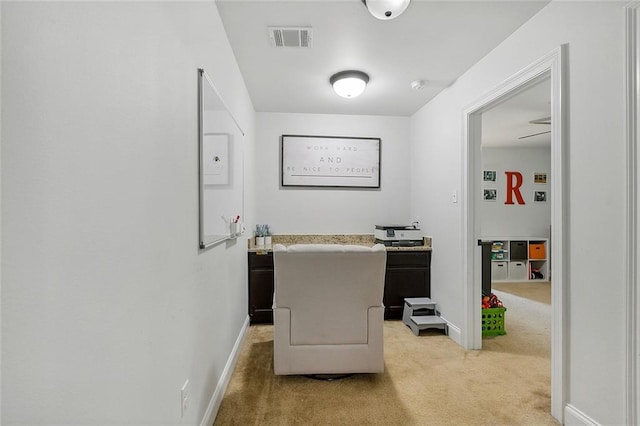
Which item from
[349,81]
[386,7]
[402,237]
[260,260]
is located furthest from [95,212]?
[402,237]

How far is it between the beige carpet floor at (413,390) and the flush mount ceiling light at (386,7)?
233 cm

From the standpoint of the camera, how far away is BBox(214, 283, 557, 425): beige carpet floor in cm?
183

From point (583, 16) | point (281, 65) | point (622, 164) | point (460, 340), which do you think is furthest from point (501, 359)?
point (281, 65)

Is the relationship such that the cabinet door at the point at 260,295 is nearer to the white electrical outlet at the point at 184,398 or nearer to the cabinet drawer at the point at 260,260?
the cabinet drawer at the point at 260,260

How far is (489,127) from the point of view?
15.2 ft

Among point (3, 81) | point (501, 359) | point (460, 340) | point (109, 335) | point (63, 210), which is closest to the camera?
Answer: point (3, 81)

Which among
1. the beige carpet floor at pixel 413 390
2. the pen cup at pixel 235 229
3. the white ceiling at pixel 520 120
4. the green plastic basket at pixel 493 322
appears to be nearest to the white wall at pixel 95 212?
the beige carpet floor at pixel 413 390

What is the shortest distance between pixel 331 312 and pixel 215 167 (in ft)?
3.88

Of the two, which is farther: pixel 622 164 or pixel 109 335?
pixel 622 164

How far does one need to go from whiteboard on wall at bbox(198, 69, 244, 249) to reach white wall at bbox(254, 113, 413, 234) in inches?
59.1

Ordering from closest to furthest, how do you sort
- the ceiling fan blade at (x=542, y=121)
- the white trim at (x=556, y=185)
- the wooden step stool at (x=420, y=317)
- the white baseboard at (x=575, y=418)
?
the white baseboard at (x=575, y=418) → the white trim at (x=556, y=185) → the wooden step stool at (x=420, y=317) → the ceiling fan blade at (x=542, y=121)

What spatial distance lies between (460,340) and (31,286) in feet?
10.2

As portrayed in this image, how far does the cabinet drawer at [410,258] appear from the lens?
3617mm

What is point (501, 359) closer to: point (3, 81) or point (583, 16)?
point (583, 16)
